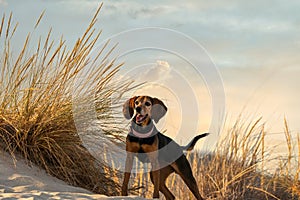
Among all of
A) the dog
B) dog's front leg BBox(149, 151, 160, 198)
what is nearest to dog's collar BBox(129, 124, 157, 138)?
the dog

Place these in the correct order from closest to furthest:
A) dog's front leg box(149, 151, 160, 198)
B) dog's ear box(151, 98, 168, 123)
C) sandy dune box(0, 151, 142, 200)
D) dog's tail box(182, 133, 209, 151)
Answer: sandy dune box(0, 151, 142, 200) < dog's front leg box(149, 151, 160, 198) < dog's ear box(151, 98, 168, 123) < dog's tail box(182, 133, 209, 151)

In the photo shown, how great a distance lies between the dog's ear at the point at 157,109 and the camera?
442 cm

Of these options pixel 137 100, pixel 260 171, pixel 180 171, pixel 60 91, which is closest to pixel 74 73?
pixel 60 91

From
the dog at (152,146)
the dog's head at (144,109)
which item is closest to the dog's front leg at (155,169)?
the dog at (152,146)

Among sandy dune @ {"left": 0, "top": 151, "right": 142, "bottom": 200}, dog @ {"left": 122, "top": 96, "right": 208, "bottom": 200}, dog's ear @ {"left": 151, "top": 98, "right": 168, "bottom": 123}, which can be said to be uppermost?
dog's ear @ {"left": 151, "top": 98, "right": 168, "bottom": 123}

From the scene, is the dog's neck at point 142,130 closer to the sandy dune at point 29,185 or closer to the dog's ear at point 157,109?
the dog's ear at point 157,109

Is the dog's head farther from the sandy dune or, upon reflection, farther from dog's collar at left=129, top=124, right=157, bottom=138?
the sandy dune

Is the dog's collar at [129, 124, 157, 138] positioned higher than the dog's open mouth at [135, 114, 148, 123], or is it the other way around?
the dog's open mouth at [135, 114, 148, 123]

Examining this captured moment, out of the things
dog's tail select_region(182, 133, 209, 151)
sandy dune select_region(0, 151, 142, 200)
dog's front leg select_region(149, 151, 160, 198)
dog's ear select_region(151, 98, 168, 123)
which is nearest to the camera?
sandy dune select_region(0, 151, 142, 200)

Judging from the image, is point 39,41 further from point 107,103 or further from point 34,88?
point 107,103

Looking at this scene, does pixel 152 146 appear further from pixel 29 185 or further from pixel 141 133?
pixel 29 185

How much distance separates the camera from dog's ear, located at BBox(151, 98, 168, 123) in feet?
14.5

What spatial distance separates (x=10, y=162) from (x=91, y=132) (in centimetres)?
88

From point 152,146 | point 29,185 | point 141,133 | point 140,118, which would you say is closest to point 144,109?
point 140,118
